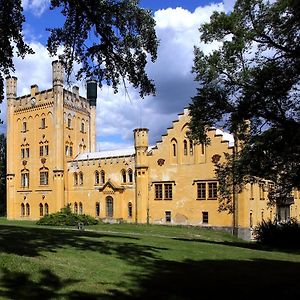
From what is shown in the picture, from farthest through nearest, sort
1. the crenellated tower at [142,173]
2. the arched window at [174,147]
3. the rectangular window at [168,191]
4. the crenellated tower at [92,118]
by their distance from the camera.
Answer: the crenellated tower at [92,118] < the crenellated tower at [142,173] < the rectangular window at [168,191] < the arched window at [174,147]

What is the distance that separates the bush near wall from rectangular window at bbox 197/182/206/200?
44.8ft

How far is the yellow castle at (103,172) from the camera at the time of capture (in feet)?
136

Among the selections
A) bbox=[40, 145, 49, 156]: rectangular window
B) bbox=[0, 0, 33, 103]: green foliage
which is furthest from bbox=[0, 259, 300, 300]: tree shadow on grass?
bbox=[40, 145, 49, 156]: rectangular window

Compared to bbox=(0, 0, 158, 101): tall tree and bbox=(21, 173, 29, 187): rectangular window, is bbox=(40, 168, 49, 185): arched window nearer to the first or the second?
bbox=(21, 173, 29, 187): rectangular window

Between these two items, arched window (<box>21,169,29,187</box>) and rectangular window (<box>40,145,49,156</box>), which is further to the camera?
arched window (<box>21,169,29,187</box>)

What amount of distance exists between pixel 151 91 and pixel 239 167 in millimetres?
11011

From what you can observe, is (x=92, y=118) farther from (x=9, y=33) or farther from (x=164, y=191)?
(x=9, y=33)

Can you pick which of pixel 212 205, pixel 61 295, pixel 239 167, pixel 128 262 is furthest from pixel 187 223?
pixel 61 295

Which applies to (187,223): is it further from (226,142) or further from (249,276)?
(249,276)

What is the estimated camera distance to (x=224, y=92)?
65.4 feet

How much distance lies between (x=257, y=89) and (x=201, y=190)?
2637 centimetres

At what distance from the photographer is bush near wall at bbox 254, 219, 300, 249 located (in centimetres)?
2620

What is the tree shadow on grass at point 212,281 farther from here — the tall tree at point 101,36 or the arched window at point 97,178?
the arched window at point 97,178

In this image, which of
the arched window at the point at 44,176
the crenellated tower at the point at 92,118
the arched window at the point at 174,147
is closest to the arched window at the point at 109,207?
the arched window at the point at 174,147
